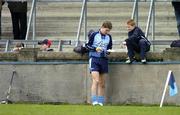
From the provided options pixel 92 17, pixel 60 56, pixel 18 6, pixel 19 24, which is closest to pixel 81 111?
pixel 60 56

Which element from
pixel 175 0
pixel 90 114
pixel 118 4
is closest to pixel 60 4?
pixel 118 4

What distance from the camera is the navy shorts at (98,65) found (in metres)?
18.2

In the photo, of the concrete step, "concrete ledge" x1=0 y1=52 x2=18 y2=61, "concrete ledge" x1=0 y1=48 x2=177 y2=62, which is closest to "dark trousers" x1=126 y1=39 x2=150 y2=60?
"concrete ledge" x1=0 y1=48 x2=177 y2=62

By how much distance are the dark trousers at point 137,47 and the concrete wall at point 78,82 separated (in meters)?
0.31

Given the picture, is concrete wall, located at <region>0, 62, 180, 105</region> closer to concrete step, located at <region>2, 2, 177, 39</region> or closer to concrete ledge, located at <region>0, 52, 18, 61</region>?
concrete ledge, located at <region>0, 52, 18, 61</region>

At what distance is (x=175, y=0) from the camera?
2259 centimetres

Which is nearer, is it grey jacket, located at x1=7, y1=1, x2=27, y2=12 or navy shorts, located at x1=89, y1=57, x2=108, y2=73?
navy shorts, located at x1=89, y1=57, x2=108, y2=73

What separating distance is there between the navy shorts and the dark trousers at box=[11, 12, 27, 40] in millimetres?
7297

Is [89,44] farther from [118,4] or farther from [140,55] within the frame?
[118,4]

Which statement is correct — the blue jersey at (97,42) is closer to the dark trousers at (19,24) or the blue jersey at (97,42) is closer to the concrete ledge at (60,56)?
the concrete ledge at (60,56)

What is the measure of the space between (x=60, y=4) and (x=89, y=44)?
33.3ft

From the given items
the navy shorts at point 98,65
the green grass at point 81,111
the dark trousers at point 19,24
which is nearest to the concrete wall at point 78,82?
the navy shorts at point 98,65

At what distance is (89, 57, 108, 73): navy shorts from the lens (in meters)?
18.2

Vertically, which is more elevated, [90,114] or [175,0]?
[175,0]
